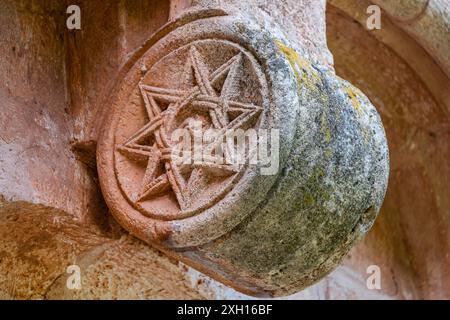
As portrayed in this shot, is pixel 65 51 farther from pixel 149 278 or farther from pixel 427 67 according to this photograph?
pixel 427 67

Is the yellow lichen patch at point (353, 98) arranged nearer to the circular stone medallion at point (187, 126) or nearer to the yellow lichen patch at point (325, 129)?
the yellow lichen patch at point (325, 129)

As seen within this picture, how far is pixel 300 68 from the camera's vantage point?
1900 millimetres

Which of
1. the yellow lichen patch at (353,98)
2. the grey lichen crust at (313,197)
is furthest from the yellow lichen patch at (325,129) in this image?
the yellow lichen patch at (353,98)

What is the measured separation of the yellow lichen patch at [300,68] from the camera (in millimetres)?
1881

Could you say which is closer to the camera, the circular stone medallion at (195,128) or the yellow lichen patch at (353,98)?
the circular stone medallion at (195,128)

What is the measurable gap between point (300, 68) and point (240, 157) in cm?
23

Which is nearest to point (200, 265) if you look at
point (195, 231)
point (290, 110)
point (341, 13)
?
point (195, 231)

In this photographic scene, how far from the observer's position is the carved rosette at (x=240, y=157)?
1.84 m

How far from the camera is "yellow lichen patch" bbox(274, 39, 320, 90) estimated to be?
1.88 meters

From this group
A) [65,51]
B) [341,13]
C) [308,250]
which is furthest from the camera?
[341,13]

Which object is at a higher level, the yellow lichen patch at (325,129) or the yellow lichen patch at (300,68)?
the yellow lichen patch at (300,68)

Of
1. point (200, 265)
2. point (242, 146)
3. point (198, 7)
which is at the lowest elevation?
point (200, 265)

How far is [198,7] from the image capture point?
1.99 m

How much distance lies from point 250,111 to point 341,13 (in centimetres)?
96
